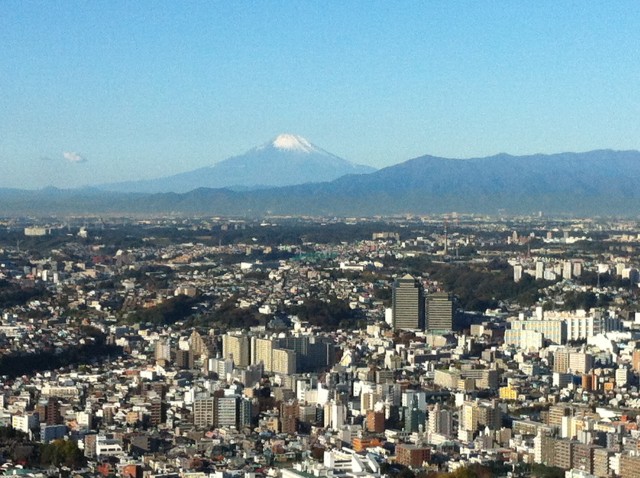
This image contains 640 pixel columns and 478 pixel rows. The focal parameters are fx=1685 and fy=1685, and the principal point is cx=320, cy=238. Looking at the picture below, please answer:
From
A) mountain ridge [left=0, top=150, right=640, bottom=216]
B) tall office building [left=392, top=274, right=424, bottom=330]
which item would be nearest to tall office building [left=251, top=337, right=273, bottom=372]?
tall office building [left=392, top=274, right=424, bottom=330]

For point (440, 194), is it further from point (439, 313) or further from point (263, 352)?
point (263, 352)

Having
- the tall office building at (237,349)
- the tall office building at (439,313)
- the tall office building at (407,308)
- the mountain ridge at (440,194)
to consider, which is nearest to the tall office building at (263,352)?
the tall office building at (237,349)

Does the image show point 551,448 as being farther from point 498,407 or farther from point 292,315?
point 292,315

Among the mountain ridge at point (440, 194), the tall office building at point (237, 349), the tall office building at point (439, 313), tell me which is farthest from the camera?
the mountain ridge at point (440, 194)

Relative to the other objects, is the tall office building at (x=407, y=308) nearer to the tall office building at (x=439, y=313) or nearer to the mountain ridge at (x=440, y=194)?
the tall office building at (x=439, y=313)

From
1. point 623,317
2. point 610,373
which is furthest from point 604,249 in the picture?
point 610,373

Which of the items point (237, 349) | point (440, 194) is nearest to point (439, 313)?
point (237, 349)
